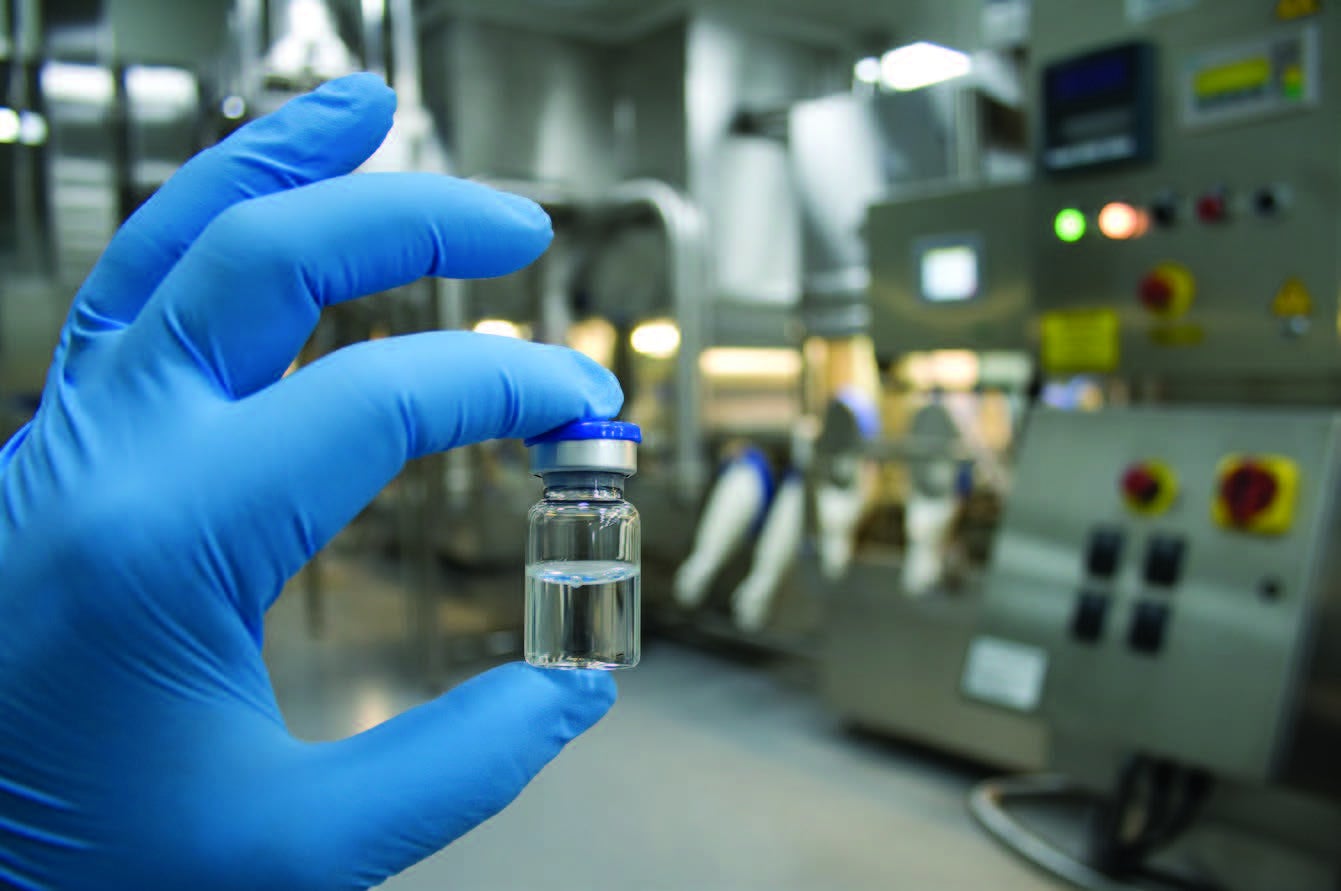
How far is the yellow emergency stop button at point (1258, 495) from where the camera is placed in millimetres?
1307

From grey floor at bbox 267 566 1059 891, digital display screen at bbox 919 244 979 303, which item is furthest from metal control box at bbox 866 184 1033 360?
grey floor at bbox 267 566 1059 891

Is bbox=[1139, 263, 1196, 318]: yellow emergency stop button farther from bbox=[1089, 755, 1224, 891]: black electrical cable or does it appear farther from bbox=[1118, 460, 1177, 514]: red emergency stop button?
bbox=[1089, 755, 1224, 891]: black electrical cable

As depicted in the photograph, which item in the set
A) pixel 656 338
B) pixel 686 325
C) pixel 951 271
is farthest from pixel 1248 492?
pixel 656 338

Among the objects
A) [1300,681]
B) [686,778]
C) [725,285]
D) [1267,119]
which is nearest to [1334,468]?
[1300,681]

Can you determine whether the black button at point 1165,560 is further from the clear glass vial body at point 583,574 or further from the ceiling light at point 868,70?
the ceiling light at point 868,70

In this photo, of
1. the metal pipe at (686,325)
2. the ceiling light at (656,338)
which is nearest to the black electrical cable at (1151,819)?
the metal pipe at (686,325)

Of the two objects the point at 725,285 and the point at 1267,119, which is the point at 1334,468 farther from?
the point at 725,285

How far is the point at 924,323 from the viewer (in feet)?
6.82

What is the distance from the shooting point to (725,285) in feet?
11.7

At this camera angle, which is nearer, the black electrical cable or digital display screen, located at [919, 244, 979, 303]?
the black electrical cable

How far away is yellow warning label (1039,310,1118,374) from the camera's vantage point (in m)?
1.65

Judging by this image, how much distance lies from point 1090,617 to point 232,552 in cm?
136

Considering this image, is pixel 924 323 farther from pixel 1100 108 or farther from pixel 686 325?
pixel 686 325

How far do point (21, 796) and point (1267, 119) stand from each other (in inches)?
66.0
